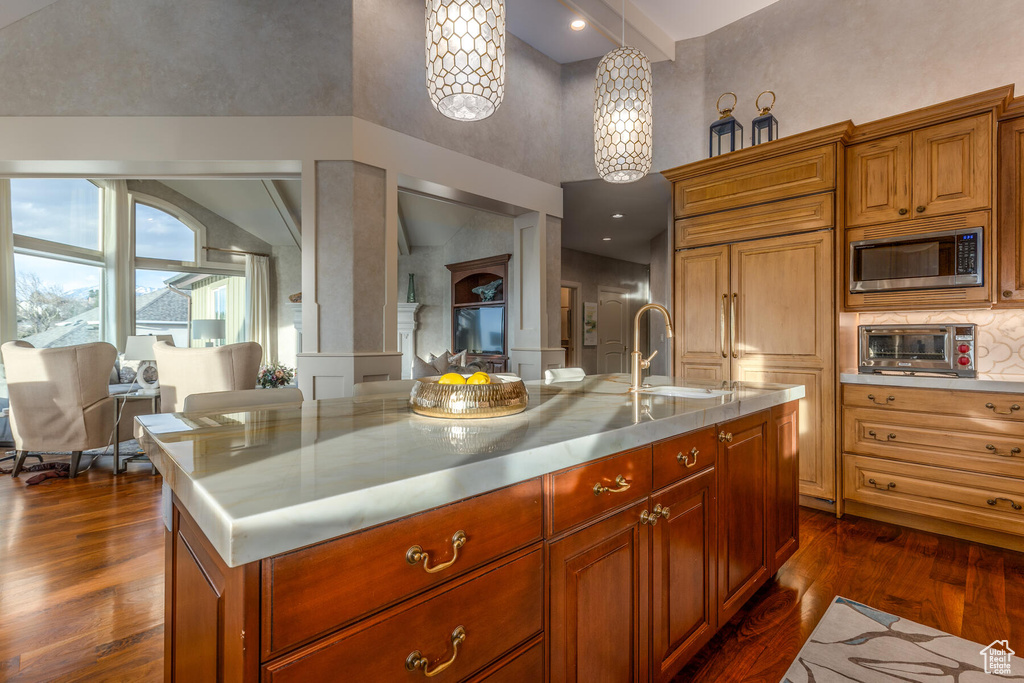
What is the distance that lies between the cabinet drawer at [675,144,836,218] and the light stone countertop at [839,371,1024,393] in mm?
1170

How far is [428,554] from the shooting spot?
77 cm

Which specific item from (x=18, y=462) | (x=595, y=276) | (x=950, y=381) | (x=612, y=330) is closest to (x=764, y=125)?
(x=950, y=381)

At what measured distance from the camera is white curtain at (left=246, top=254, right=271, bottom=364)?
8297 millimetres

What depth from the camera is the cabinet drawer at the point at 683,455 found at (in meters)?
1.32

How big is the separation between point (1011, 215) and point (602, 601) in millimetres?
3093

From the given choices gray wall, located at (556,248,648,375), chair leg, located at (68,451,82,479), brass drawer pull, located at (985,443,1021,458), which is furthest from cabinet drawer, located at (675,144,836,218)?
chair leg, located at (68,451,82,479)

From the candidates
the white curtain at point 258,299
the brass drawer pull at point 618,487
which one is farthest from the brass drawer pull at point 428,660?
the white curtain at point 258,299

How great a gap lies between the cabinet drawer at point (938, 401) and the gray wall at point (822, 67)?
184 centimetres

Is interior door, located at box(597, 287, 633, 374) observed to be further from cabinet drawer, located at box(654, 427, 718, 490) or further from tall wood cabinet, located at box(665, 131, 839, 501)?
cabinet drawer, located at box(654, 427, 718, 490)

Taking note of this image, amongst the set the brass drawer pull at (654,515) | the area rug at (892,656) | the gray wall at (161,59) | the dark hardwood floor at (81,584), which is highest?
the gray wall at (161,59)

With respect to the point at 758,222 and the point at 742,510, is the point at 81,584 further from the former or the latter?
the point at 758,222

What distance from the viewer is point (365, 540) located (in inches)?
27.6

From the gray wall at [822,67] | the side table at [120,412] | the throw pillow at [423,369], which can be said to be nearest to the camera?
the gray wall at [822,67]

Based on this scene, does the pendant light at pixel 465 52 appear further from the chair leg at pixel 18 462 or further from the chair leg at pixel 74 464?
the chair leg at pixel 18 462
